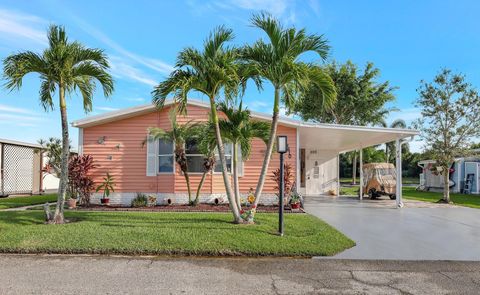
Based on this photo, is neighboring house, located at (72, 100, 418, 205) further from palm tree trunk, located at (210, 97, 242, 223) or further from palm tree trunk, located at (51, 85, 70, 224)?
palm tree trunk, located at (210, 97, 242, 223)

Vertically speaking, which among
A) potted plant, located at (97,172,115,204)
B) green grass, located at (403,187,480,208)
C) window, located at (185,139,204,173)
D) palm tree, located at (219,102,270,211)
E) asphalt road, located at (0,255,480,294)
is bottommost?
green grass, located at (403,187,480,208)

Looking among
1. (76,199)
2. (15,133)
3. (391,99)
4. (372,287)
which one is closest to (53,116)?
(76,199)

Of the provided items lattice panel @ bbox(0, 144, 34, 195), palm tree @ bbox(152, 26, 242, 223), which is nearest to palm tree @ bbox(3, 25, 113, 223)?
palm tree @ bbox(152, 26, 242, 223)

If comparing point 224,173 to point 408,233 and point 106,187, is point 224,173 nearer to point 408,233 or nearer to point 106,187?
point 408,233

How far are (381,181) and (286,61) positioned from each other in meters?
11.6

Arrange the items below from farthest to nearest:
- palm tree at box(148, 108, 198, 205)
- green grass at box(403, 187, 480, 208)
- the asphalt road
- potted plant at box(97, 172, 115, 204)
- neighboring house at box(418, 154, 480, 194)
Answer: neighboring house at box(418, 154, 480, 194)
green grass at box(403, 187, 480, 208)
potted plant at box(97, 172, 115, 204)
palm tree at box(148, 108, 198, 205)
the asphalt road

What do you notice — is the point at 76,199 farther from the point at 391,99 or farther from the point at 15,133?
the point at 391,99

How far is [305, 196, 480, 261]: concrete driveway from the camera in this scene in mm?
6438

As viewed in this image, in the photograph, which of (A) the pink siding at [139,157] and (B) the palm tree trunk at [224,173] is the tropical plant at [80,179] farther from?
(B) the palm tree trunk at [224,173]

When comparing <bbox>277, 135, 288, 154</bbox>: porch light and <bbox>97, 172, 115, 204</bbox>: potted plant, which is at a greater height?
<bbox>277, 135, 288, 154</bbox>: porch light

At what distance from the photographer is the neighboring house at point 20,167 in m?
18.1

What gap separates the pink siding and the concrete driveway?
9.40ft

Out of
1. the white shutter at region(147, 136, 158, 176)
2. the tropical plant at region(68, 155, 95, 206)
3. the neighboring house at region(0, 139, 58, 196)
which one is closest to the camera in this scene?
the tropical plant at region(68, 155, 95, 206)

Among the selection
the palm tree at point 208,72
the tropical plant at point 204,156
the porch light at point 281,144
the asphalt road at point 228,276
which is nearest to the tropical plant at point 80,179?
the tropical plant at point 204,156
